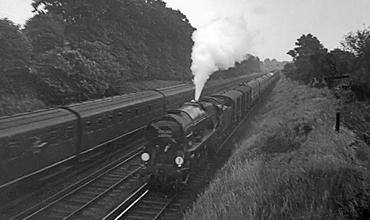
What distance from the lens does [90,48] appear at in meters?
32.5

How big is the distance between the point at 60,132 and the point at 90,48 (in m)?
19.2

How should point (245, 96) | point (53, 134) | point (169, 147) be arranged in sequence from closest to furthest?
1. point (169, 147)
2. point (53, 134)
3. point (245, 96)

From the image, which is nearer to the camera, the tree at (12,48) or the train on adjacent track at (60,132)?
the train on adjacent track at (60,132)

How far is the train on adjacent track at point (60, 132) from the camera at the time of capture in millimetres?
12141

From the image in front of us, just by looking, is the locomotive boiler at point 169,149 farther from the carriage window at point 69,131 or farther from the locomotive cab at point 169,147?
the carriage window at point 69,131

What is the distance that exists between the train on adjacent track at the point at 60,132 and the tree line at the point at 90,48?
19.4ft

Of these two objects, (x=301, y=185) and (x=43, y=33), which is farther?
(x=43, y=33)

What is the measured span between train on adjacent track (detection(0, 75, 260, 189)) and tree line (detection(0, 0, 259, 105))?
591 centimetres

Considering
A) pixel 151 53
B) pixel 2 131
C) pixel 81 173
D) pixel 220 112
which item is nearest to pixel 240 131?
pixel 220 112

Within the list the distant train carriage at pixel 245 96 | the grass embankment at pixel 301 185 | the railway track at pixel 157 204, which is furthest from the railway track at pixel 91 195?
the distant train carriage at pixel 245 96

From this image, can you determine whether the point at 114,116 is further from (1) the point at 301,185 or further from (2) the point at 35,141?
(1) the point at 301,185

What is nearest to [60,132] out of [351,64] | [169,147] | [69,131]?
[69,131]

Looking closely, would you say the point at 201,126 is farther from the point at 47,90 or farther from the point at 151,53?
the point at 151,53

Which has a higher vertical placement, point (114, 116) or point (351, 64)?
point (351, 64)
